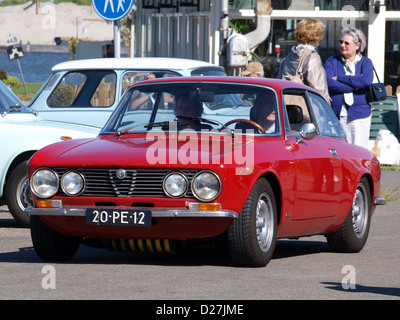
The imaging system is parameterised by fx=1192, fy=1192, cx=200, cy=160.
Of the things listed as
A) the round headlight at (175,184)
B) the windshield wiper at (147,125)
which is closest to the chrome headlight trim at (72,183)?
the round headlight at (175,184)

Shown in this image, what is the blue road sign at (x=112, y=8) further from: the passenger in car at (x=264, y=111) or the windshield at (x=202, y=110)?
the passenger in car at (x=264, y=111)

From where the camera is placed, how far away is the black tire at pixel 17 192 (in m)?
11.6

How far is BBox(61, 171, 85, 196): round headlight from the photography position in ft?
28.0

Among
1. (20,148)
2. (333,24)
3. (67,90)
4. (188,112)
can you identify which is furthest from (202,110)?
(333,24)

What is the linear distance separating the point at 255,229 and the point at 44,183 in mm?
1583

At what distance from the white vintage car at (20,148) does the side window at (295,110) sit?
2.62 meters

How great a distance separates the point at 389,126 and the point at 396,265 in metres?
12.3

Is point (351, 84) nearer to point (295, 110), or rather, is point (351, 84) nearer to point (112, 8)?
point (295, 110)

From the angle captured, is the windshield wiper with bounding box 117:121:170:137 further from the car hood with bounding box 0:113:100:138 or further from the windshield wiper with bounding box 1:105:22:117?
the windshield wiper with bounding box 1:105:22:117

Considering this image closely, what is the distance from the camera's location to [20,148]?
11742 mm

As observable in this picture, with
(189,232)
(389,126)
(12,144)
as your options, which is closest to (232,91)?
(189,232)

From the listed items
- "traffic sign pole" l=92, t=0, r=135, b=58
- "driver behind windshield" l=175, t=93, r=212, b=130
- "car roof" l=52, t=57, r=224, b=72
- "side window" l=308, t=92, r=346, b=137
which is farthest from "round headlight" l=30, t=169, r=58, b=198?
"traffic sign pole" l=92, t=0, r=135, b=58

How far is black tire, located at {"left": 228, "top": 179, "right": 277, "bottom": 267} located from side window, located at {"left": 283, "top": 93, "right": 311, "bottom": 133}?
110 cm

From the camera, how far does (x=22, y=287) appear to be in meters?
7.51
